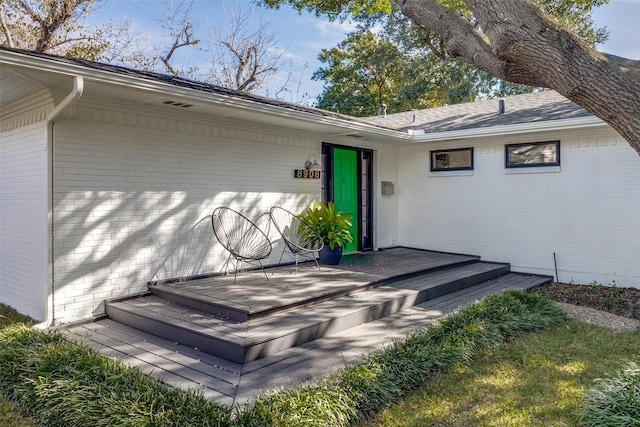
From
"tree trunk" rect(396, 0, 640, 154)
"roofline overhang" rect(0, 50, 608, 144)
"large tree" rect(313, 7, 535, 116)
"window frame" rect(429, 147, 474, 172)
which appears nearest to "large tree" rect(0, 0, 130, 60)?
"roofline overhang" rect(0, 50, 608, 144)

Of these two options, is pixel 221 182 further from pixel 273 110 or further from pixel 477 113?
pixel 477 113

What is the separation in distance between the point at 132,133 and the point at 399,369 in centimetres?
388

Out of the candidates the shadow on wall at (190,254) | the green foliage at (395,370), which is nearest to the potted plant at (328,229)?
the shadow on wall at (190,254)

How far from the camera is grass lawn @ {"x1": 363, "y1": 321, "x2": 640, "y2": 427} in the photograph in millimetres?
2883

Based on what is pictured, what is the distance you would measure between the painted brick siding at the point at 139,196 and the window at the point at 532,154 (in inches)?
160

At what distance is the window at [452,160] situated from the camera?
7.98 m

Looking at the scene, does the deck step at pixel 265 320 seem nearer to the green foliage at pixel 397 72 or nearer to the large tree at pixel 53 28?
the large tree at pixel 53 28

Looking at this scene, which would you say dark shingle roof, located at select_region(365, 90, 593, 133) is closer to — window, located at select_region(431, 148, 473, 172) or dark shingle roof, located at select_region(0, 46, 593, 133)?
dark shingle roof, located at select_region(0, 46, 593, 133)

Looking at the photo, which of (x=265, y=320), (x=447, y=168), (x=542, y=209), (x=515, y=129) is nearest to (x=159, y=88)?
(x=265, y=320)

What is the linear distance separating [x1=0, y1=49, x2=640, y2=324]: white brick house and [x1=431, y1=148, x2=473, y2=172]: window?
4 centimetres

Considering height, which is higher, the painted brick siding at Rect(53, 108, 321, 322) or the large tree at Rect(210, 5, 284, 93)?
the large tree at Rect(210, 5, 284, 93)

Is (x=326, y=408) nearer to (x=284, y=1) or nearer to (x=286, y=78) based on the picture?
(x=284, y=1)

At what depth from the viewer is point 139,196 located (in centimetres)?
513

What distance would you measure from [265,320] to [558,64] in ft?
10.8
